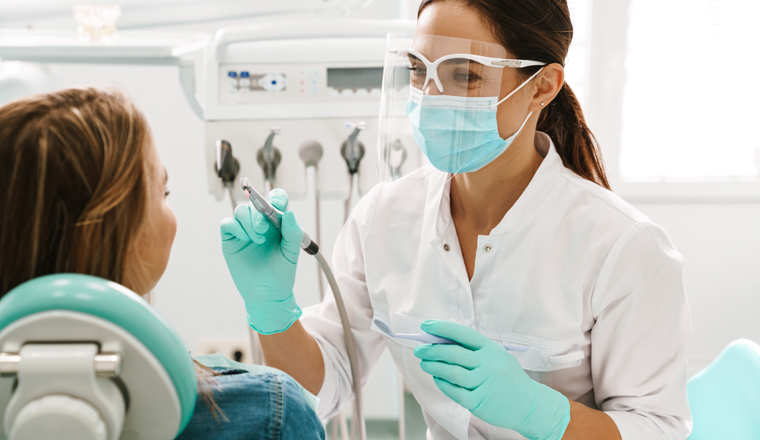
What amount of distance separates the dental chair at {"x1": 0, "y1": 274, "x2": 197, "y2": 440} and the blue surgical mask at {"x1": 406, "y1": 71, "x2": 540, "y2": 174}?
70 centimetres

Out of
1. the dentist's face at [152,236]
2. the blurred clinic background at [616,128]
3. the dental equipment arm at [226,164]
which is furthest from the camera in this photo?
the blurred clinic background at [616,128]

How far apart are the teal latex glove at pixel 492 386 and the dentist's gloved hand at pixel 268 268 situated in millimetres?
300

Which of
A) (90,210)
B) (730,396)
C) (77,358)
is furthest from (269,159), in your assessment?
(730,396)

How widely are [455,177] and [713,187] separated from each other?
1370mm

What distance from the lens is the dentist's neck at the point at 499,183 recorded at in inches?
45.2

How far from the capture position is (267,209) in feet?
3.11

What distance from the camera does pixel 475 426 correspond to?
1.14 metres

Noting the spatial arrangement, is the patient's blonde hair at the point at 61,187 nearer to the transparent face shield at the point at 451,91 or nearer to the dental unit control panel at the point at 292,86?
the transparent face shield at the point at 451,91

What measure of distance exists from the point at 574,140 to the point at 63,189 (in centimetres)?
99

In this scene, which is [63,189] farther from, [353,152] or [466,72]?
[353,152]

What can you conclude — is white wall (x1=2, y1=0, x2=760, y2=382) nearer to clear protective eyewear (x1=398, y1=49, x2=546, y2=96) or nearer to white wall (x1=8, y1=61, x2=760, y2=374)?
white wall (x1=8, y1=61, x2=760, y2=374)

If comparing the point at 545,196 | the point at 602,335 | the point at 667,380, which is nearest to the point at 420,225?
the point at 545,196

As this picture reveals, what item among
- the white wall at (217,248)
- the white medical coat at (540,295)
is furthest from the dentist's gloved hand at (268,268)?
the white wall at (217,248)

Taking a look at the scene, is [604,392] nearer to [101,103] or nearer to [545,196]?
[545,196]
